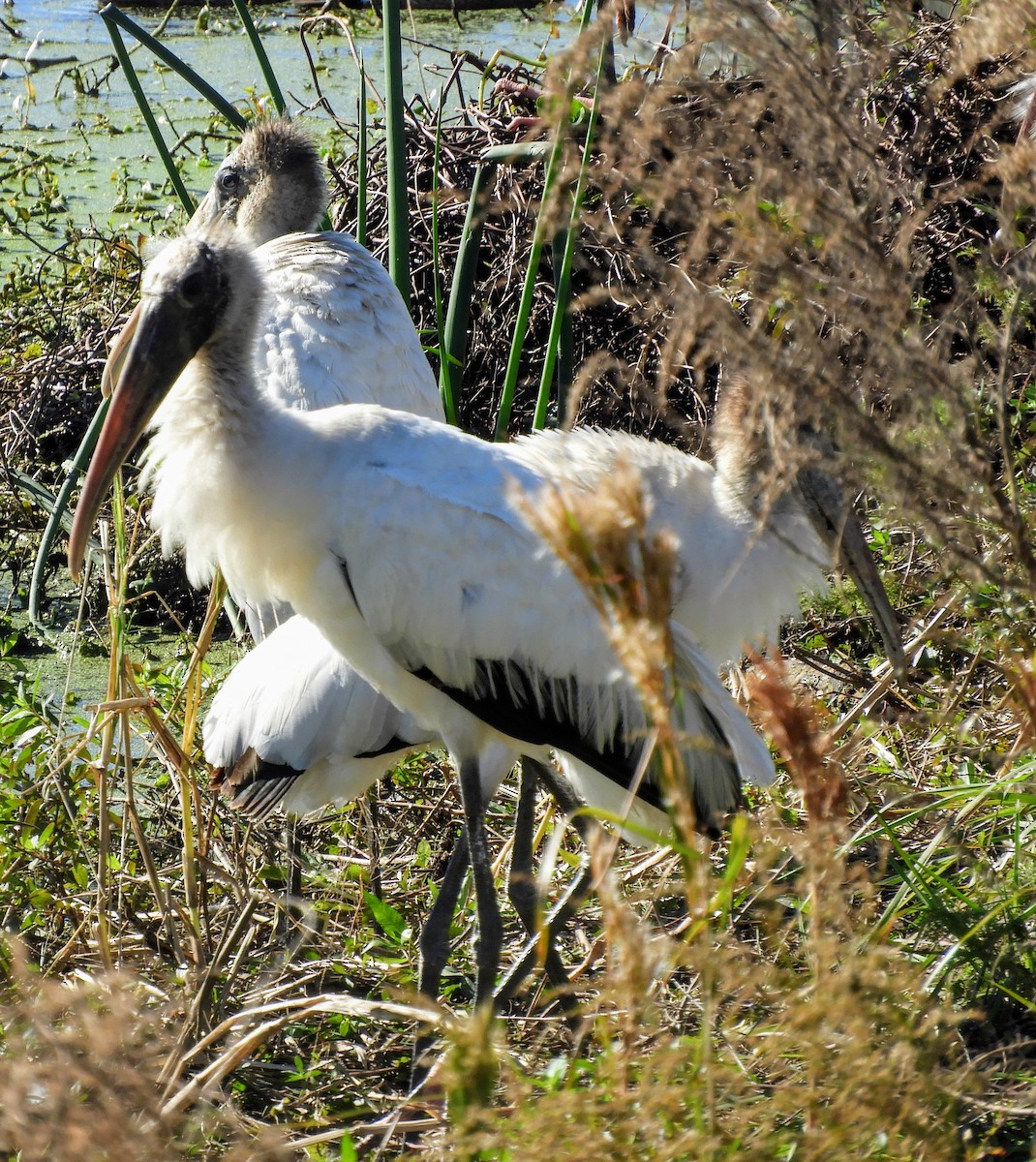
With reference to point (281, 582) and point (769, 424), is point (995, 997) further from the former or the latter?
point (281, 582)

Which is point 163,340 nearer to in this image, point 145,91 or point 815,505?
point 815,505

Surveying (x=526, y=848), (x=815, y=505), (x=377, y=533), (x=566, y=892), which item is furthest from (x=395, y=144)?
(x=566, y=892)

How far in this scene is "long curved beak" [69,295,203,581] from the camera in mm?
2525

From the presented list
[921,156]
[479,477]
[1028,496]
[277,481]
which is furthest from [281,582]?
[921,156]

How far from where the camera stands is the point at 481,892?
278 centimetres

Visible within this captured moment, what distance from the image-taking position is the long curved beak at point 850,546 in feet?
9.25

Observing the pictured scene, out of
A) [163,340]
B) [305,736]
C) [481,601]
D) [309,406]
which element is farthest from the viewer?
[309,406]

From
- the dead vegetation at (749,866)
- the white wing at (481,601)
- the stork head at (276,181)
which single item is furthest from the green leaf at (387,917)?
the stork head at (276,181)

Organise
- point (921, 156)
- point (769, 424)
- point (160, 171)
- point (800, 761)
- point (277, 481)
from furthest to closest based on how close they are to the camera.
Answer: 1. point (160, 171)
2. point (921, 156)
3. point (277, 481)
4. point (769, 424)
5. point (800, 761)

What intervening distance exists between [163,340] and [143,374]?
66mm

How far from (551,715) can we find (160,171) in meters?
5.43

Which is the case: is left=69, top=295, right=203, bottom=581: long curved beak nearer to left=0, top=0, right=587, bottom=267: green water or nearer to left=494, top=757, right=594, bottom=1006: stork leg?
left=494, top=757, right=594, bottom=1006: stork leg

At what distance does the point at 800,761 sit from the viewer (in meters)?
1.36

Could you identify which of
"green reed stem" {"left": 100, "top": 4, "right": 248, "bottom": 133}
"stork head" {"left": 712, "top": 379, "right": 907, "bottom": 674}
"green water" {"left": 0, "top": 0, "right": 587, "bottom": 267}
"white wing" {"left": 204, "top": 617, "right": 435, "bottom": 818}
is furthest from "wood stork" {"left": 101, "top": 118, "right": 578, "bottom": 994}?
"green water" {"left": 0, "top": 0, "right": 587, "bottom": 267}
